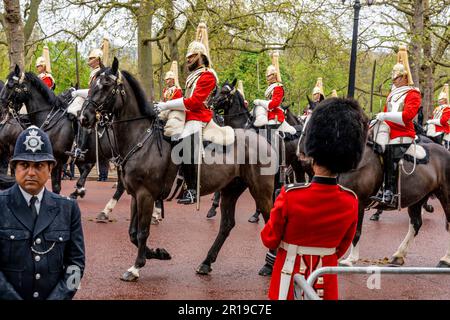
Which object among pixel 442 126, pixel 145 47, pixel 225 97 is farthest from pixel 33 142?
pixel 145 47

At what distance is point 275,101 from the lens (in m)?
11.7

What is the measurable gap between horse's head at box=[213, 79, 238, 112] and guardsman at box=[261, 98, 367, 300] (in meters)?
7.50

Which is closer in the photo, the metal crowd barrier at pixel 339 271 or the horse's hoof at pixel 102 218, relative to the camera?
the metal crowd barrier at pixel 339 271

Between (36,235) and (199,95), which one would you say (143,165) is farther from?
(36,235)

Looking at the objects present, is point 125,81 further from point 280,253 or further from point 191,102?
point 280,253

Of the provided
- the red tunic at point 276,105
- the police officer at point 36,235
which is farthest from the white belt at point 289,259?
the red tunic at point 276,105

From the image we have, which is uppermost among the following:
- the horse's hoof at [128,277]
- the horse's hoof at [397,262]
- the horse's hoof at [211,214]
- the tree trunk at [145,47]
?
the tree trunk at [145,47]

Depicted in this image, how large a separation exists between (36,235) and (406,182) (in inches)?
222

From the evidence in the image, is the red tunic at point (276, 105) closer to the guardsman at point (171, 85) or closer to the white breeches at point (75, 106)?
the guardsman at point (171, 85)

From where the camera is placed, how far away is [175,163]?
689 centimetres

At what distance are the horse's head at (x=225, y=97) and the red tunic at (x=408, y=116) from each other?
3981 millimetres

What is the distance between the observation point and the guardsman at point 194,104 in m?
6.81
